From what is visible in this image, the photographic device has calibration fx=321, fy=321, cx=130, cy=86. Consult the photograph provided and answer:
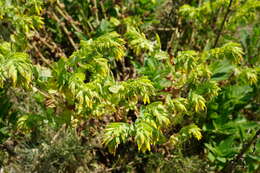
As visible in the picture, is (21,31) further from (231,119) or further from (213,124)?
(231,119)

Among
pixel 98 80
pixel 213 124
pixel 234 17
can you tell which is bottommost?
pixel 213 124

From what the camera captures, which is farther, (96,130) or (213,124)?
(213,124)

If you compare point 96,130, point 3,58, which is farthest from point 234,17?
point 3,58

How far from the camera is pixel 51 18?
3506mm

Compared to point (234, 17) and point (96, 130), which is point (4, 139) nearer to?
point (96, 130)

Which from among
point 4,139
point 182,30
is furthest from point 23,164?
point 182,30

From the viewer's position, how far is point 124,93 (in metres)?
1.98

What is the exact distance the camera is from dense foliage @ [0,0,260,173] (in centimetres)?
198

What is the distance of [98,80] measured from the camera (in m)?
1.97

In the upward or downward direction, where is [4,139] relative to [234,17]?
downward

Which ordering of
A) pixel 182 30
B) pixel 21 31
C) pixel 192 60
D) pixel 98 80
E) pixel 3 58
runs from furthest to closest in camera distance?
pixel 182 30 < pixel 21 31 < pixel 192 60 < pixel 98 80 < pixel 3 58

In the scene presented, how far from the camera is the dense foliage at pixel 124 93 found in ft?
6.50

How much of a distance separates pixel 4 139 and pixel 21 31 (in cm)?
99

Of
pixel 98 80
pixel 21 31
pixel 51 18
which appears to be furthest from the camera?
pixel 51 18
